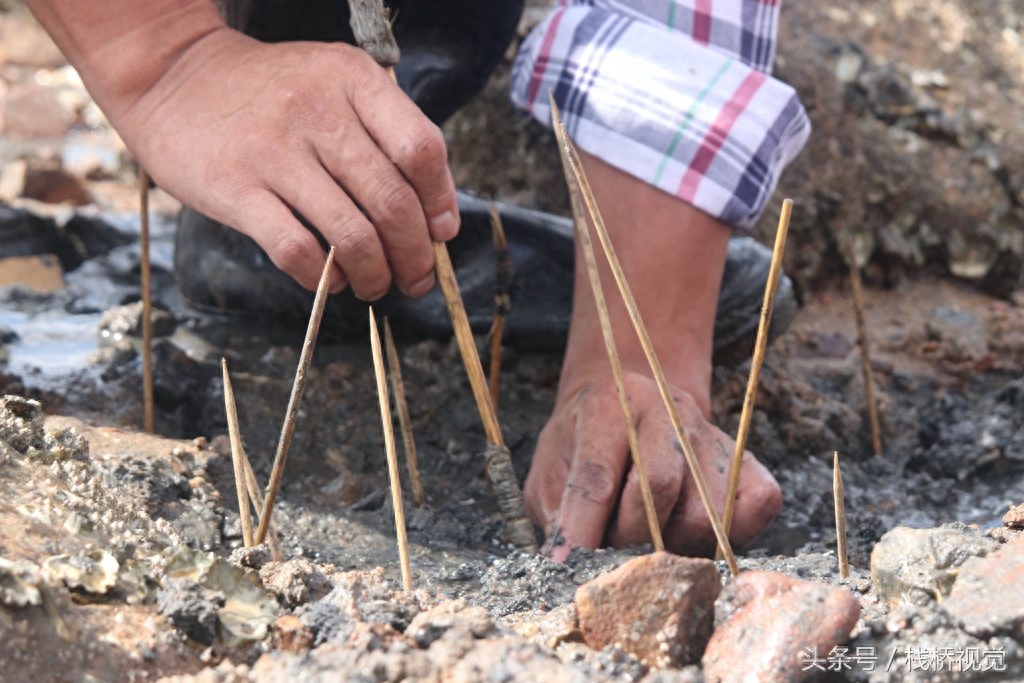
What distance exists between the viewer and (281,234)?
1.21 metres

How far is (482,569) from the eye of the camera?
3.80 ft

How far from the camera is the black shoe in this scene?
1714 millimetres

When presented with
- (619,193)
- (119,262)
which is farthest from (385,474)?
(119,262)

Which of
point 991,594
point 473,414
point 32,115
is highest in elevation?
point 991,594

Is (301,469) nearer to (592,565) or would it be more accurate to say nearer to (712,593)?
(592,565)

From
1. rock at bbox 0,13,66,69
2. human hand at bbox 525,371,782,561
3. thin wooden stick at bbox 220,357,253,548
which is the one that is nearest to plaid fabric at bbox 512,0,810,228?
human hand at bbox 525,371,782,561

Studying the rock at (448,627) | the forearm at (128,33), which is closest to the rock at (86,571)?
the rock at (448,627)

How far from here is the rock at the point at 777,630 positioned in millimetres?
770

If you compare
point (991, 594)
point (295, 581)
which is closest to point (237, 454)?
point (295, 581)

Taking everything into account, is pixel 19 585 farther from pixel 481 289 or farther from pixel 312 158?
pixel 481 289

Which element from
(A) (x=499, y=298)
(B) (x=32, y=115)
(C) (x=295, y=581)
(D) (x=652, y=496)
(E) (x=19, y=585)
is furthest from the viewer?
(B) (x=32, y=115)

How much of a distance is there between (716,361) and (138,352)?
86 cm

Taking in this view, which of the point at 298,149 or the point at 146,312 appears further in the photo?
the point at 146,312

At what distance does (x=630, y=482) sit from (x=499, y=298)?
42cm
